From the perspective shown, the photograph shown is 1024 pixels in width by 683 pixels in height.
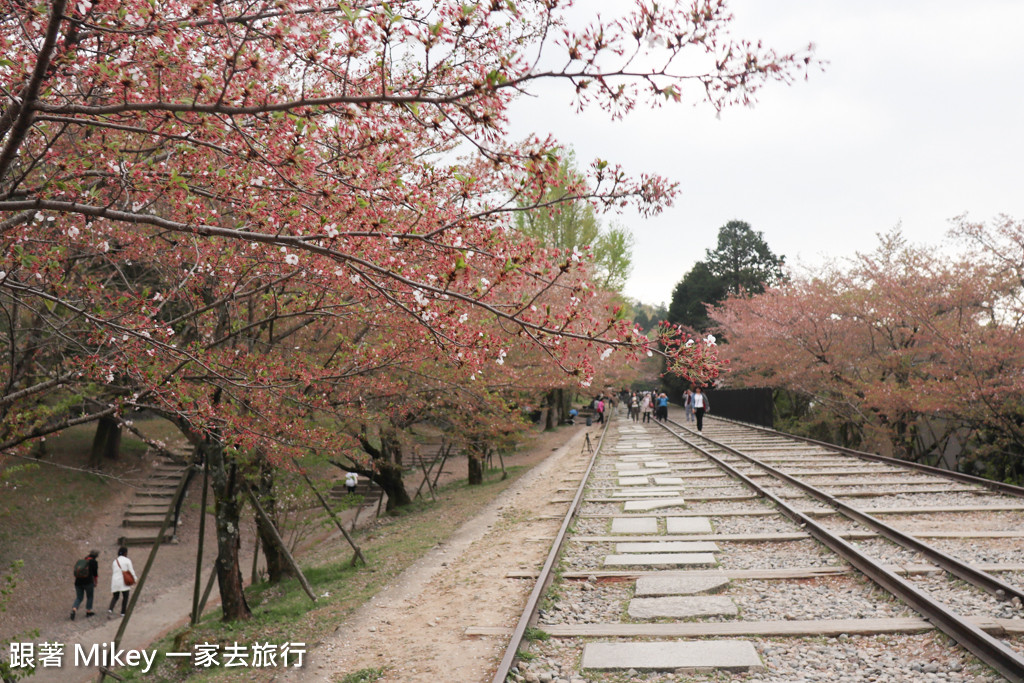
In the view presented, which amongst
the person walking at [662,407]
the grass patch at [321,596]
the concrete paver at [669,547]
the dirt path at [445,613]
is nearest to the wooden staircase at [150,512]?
the grass patch at [321,596]

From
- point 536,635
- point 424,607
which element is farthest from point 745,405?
point 536,635

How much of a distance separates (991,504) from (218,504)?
1091 cm

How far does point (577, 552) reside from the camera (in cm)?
765

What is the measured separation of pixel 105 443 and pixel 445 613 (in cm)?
2350

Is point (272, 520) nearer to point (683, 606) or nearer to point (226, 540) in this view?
point (226, 540)

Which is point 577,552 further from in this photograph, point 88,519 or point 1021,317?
point 88,519

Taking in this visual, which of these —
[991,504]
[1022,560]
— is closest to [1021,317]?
[991,504]

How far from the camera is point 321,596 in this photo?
9.68 metres

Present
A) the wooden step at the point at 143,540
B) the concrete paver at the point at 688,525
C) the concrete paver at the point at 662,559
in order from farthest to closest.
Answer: the wooden step at the point at 143,540 → the concrete paver at the point at 688,525 → the concrete paver at the point at 662,559

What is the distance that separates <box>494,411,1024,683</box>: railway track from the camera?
14.4 feet

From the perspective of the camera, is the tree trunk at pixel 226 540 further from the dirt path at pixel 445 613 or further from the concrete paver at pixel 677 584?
the concrete paver at pixel 677 584

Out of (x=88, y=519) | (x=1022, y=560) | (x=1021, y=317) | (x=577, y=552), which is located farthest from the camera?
(x=88, y=519)

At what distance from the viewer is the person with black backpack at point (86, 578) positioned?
13.2m

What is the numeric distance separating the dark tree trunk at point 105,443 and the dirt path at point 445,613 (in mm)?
18343
